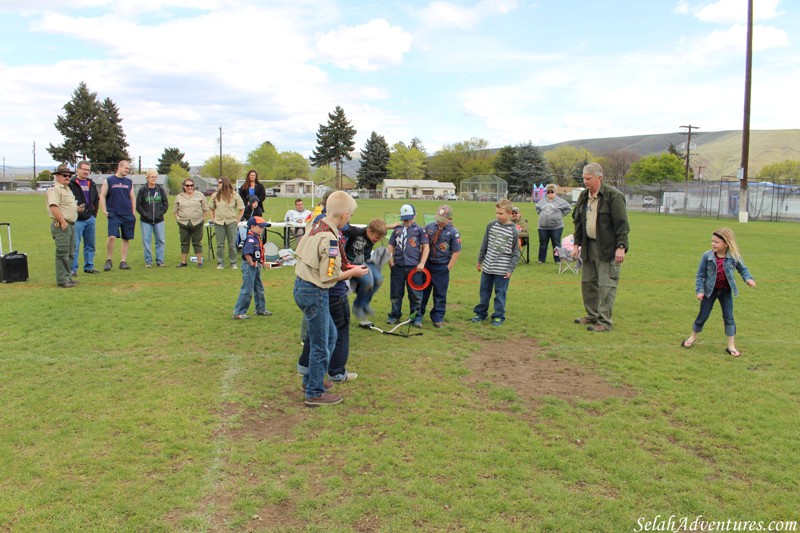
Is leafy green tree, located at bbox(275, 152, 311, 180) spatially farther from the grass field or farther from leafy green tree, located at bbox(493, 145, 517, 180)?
the grass field

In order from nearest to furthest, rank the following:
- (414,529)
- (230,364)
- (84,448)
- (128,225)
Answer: (414,529), (84,448), (230,364), (128,225)

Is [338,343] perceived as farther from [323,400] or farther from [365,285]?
[365,285]

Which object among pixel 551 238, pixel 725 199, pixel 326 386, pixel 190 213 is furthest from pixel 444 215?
pixel 725 199

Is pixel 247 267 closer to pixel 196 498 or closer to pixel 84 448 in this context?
pixel 84 448

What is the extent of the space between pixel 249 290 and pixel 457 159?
11022 centimetres

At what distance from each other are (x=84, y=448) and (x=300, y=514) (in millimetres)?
1789

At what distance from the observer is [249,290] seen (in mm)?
7730

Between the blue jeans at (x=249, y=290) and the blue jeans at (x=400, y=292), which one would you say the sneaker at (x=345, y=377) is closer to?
the blue jeans at (x=400, y=292)

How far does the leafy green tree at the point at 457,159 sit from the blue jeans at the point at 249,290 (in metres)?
104

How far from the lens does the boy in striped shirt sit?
306 inches

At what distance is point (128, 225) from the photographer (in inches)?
453

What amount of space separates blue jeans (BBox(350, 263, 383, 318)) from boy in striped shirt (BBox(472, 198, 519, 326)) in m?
1.88

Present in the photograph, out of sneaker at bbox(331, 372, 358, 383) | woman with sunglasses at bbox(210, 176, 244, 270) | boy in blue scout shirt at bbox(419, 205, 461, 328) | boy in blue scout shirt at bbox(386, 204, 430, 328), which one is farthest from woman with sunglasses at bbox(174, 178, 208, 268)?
sneaker at bbox(331, 372, 358, 383)

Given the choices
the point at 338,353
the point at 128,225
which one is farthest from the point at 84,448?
the point at 128,225
